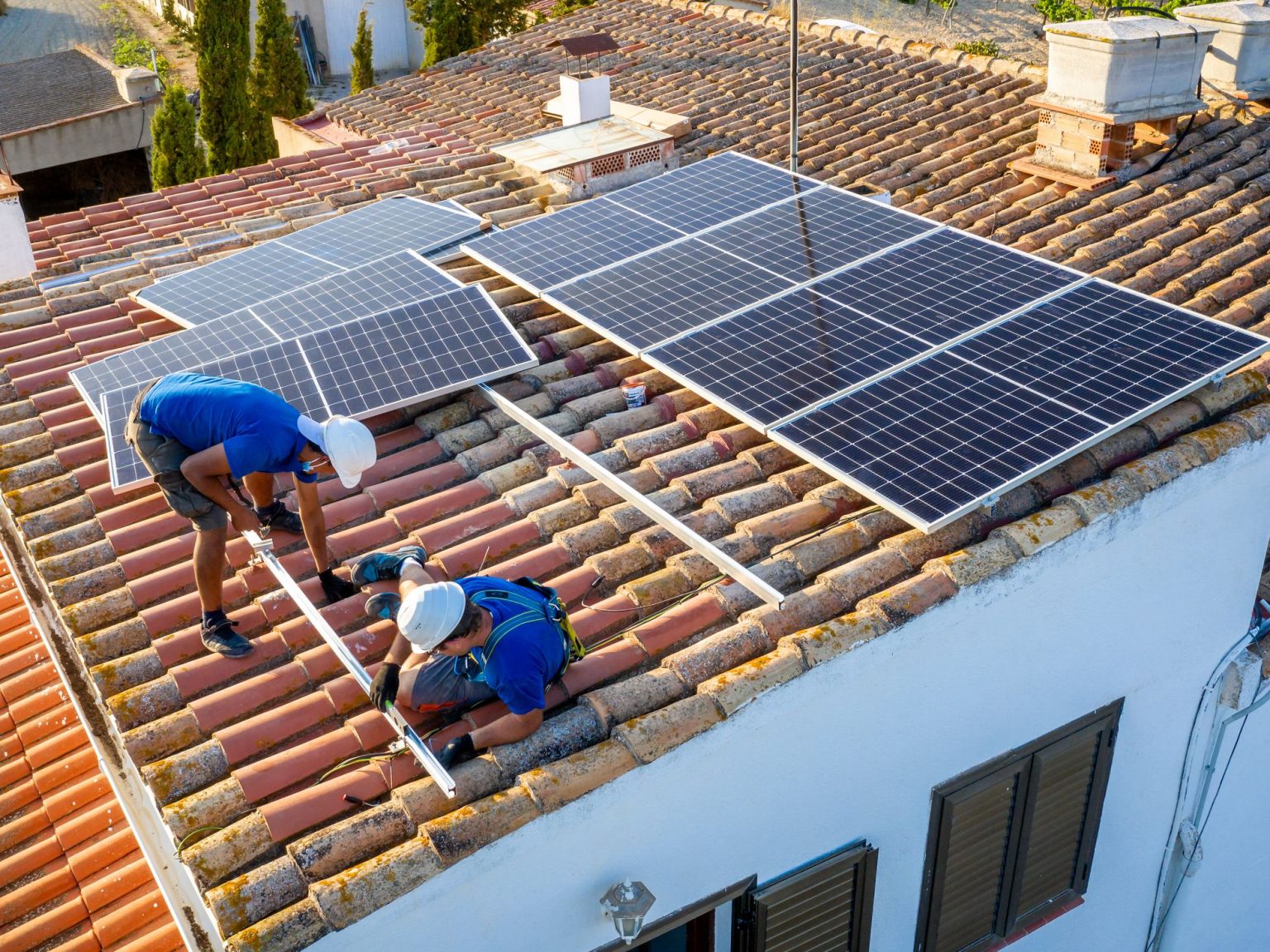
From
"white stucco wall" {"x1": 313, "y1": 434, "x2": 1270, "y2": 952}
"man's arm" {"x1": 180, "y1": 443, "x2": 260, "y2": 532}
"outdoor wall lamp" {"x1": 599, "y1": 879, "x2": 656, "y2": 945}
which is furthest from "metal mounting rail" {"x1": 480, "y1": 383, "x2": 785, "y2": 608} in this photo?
"man's arm" {"x1": 180, "y1": 443, "x2": 260, "y2": 532}

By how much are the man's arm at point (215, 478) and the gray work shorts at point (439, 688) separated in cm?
153

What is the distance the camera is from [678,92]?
15695mm

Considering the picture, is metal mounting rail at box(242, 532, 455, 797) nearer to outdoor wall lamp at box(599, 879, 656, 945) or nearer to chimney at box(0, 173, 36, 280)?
outdoor wall lamp at box(599, 879, 656, 945)

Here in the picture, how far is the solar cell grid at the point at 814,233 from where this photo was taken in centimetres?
909

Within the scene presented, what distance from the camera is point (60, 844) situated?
281 inches

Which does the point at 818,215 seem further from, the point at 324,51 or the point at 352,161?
the point at 324,51

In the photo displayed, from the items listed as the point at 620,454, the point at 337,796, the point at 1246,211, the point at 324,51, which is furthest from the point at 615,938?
the point at 324,51

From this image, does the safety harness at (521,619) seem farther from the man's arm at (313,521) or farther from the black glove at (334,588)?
the man's arm at (313,521)

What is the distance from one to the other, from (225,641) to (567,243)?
4844 millimetres

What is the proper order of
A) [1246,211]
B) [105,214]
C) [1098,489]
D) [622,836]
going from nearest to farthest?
[622,836] < [1098,489] < [1246,211] < [105,214]

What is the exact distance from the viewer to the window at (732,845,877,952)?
643 cm

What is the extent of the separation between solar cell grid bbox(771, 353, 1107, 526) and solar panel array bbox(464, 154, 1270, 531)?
0.01m

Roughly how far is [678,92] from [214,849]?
1274 cm

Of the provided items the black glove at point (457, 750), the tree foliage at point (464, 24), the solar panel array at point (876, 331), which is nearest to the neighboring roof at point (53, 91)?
the tree foliage at point (464, 24)
